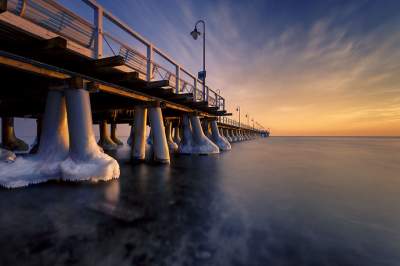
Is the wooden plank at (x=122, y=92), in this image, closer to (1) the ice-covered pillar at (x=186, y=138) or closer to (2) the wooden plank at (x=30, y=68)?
(2) the wooden plank at (x=30, y=68)

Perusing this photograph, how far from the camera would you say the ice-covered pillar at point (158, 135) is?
11328 mm

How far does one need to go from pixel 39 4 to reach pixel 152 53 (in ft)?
15.5

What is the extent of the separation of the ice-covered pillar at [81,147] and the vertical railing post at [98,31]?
1.39 meters

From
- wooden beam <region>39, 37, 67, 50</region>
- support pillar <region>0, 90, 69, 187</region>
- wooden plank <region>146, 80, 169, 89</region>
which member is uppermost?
wooden plank <region>146, 80, 169, 89</region>

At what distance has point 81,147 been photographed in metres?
6.62

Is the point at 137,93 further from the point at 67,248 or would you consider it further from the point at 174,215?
the point at 67,248

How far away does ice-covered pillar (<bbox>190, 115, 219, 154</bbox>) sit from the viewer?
57.8 ft

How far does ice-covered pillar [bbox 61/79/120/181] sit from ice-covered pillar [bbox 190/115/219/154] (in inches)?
443

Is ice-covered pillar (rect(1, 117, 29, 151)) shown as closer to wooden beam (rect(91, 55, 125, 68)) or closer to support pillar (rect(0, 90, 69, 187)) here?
support pillar (rect(0, 90, 69, 187))

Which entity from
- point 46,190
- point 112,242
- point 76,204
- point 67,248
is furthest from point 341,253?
point 46,190

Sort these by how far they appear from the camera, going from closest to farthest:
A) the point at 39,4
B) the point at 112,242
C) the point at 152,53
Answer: the point at 112,242, the point at 39,4, the point at 152,53

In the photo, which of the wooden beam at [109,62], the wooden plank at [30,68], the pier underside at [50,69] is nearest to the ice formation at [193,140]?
the pier underside at [50,69]

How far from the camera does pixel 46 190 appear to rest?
5.49 metres

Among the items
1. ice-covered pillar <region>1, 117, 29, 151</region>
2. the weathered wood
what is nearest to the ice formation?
the weathered wood
